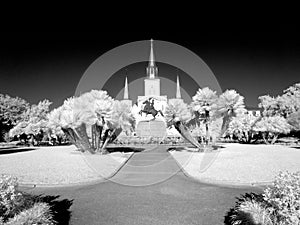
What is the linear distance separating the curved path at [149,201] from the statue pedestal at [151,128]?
5463cm

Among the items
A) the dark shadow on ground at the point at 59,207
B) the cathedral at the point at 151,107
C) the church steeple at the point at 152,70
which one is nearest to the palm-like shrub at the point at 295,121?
the cathedral at the point at 151,107

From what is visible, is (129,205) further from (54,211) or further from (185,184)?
(185,184)

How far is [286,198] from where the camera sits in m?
4.07

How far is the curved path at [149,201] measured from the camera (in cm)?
542

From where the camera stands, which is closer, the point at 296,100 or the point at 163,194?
the point at 163,194

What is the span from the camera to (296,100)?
43250 mm

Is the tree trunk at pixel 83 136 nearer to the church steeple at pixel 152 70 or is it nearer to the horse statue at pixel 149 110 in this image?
Result: the horse statue at pixel 149 110

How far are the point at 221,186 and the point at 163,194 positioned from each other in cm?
251

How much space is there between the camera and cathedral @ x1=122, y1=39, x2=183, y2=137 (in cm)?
6613

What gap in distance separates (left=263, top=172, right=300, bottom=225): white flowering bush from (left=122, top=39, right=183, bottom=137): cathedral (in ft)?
111

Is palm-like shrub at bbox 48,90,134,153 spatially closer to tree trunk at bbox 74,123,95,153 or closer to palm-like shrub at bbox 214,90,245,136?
tree trunk at bbox 74,123,95,153

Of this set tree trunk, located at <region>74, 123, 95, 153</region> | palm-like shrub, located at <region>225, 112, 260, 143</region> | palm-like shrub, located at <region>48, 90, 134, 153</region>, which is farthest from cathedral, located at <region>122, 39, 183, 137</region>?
tree trunk, located at <region>74, 123, 95, 153</region>

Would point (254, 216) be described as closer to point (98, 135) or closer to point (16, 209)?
point (16, 209)

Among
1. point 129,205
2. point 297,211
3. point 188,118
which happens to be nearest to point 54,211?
point 129,205
